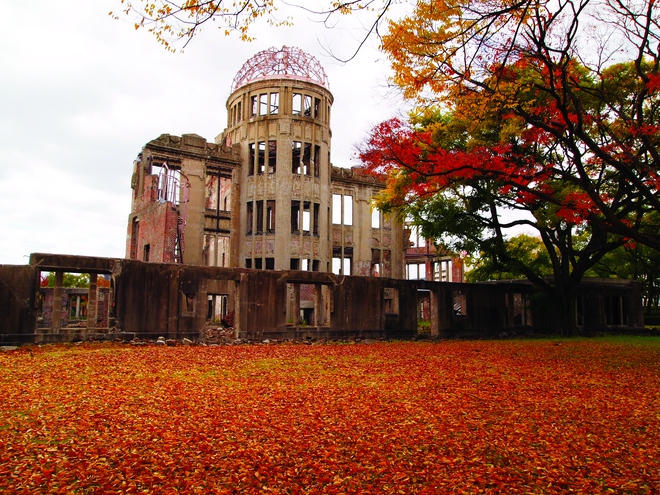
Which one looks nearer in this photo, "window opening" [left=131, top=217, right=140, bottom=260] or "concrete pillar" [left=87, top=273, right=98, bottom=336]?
"concrete pillar" [left=87, top=273, right=98, bottom=336]

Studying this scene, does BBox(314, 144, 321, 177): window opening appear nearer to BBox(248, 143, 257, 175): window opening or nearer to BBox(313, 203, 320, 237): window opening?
BBox(313, 203, 320, 237): window opening

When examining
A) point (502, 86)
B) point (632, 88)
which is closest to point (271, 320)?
point (502, 86)

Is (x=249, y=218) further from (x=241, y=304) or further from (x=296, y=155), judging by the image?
(x=241, y=304)

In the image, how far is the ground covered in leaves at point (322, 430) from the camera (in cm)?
398

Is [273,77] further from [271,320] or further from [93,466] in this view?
[93,466]

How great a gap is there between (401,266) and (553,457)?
30.2 meters

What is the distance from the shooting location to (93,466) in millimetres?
4121

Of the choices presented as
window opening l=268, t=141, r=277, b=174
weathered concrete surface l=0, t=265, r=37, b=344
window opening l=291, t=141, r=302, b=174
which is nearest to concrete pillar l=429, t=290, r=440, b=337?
window opening l=291, t=141, r=302, b=174

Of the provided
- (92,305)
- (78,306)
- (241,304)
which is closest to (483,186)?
(241,304)

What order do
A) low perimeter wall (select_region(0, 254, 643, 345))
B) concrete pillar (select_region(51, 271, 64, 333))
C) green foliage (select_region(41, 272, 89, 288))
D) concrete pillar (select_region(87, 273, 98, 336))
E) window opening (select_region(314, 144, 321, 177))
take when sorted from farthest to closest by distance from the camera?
1. green foliage (select_region(41, 272, 89, 288))
2. window opening (select_region(314, 144, 321, 177))
3. concrete pillar (select_region(87, 273, 98, 336))
4. concrete pillar (select_region(51, 271, 64, 333))
5. low perimeter wall (select_region(0, 254, 643, 345))

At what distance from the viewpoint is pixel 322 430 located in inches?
207

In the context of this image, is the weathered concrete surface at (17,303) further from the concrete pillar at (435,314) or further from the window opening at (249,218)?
the window opening at (249,218)

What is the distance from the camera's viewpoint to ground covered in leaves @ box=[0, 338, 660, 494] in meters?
3.98

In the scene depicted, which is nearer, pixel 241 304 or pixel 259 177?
pixel 241 304
